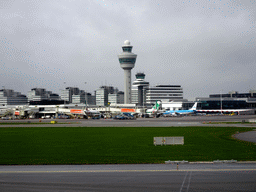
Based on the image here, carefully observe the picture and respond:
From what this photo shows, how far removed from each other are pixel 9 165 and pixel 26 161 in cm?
195

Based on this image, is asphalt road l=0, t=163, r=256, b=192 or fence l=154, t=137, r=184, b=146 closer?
asphalt road l=0, t=163, r=256, b=192

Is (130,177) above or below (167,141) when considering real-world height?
below

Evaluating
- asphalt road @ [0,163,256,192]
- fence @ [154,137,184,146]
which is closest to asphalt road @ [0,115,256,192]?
asphalt road @ [0,163,256,192]

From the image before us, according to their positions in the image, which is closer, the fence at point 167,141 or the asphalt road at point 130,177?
the asphalt road at point 130,177

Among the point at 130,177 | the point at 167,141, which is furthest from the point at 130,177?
the point at 167,141

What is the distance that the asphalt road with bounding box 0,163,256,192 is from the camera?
1841 centimetres

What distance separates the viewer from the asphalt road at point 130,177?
725 inches

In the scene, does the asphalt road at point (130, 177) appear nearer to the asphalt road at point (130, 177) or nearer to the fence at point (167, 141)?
the asphalt road at point (130, 177)

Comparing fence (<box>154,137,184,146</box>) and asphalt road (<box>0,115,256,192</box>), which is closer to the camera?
asphalt road (<box>0,115,256,192</box>)

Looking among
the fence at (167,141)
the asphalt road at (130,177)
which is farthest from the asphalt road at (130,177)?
the fence at (167,141)

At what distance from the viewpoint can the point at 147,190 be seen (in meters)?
17.8

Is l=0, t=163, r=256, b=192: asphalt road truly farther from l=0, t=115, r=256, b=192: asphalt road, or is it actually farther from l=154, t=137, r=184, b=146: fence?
l=154, t=137, r=184, b=146: fence

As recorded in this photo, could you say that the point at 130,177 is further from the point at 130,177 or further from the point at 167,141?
the point at 167,141

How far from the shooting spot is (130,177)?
21094 mm
